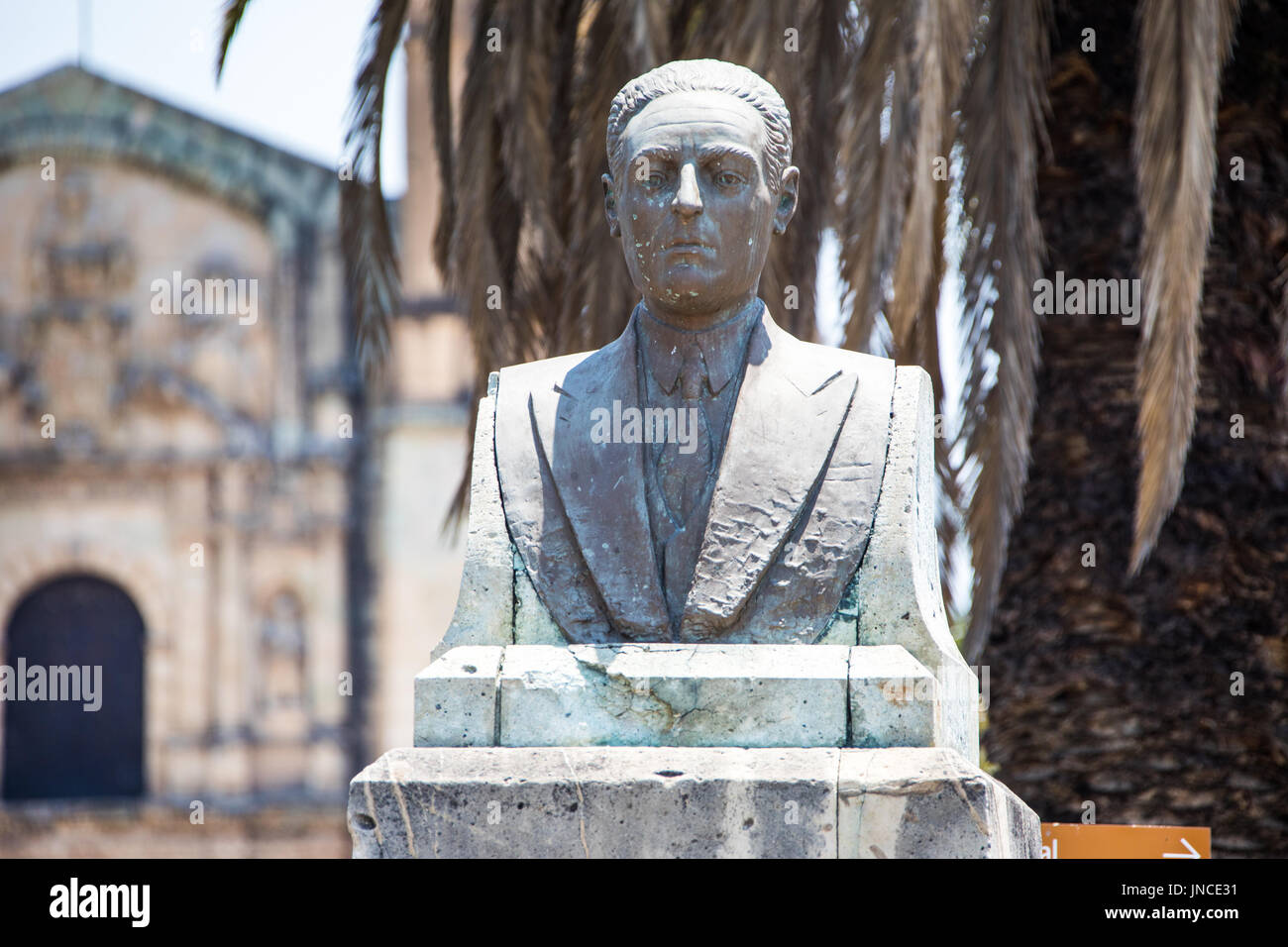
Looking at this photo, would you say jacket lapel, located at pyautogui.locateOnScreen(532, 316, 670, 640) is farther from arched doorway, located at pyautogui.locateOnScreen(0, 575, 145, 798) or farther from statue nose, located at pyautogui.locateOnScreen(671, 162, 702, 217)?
arched doorway, located at pyautogui.locateOnScreen(0, 575, 145, 798)

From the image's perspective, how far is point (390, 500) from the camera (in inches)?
781

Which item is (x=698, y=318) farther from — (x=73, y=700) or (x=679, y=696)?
(x=73, y=700)

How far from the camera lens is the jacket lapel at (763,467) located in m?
4.63

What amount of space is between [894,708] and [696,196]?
46.8 inches

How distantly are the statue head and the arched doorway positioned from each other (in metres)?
15.2

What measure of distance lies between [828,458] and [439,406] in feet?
49.7

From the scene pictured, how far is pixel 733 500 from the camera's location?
4.71 metres

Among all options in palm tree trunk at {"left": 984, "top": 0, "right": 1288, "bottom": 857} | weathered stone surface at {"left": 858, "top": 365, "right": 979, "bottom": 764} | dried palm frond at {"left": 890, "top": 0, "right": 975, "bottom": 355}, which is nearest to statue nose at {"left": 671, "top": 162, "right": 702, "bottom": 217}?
weathered stone surface at {"left": 858, "top": 365, "right": 979, "bottom": 764}

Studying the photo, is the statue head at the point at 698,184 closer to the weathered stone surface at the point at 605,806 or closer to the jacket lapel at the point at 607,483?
the jacket lapel at the point at 607,483

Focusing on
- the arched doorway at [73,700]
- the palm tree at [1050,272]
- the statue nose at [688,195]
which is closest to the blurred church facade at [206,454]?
the arched doorway at [73,700]

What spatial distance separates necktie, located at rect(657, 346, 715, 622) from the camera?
473cm

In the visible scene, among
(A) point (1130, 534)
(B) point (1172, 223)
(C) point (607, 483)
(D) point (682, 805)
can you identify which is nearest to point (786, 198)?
(C) point (607, 483)
